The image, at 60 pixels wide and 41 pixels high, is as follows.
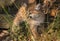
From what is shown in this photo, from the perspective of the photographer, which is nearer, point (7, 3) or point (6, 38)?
point (6, 38)

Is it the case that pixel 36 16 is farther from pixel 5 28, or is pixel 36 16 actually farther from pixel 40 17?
pixel 5 28

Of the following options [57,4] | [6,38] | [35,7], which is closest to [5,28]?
[6,38]

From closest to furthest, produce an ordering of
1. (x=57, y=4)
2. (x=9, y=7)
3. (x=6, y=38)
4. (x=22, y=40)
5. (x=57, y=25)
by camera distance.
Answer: (x=22, y=40)
(x=57, y=25)
(x=6, y=38)
(x=57, y=4)
(x=9, y=7)

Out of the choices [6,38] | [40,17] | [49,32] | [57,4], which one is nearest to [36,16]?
[40,17]

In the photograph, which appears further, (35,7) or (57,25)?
(35,7)

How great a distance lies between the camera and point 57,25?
2.59 metres

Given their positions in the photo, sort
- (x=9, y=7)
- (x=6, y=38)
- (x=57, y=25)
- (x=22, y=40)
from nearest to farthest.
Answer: (x=22, y=40), (x=57, y=25), (x=6, y=38), (x=9, y=7)

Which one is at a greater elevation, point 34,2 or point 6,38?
point 34,2

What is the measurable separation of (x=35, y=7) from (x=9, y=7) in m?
0.44

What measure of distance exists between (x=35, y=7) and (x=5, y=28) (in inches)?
21.9

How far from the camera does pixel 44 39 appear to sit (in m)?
2.31

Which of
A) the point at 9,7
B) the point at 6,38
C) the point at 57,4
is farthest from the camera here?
the point at 9,7

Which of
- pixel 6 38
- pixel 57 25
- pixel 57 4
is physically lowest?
pixel 6 38

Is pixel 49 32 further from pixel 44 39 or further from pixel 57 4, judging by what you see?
pixel 57 4
